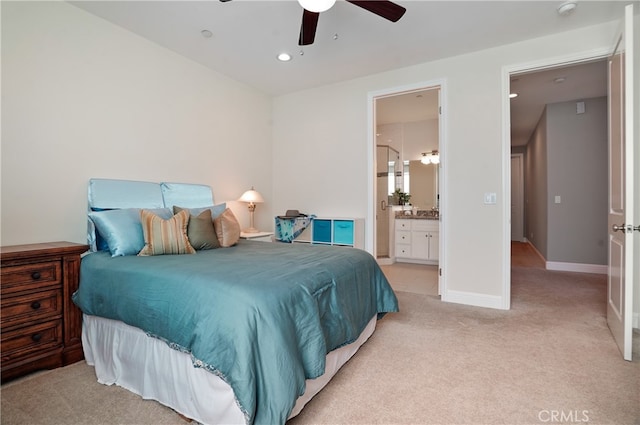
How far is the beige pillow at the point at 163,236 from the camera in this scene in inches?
88.4

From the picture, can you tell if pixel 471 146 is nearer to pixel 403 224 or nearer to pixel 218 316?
pixel 403 224

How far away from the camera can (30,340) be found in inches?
75.8

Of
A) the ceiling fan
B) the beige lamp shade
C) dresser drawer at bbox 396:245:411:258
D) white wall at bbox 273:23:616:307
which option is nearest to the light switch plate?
white wall at bbox 273:23:616:307

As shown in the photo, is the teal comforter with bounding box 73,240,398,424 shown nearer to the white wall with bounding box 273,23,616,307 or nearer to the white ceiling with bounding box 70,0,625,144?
the white wall with bounding box 273,23,616,307

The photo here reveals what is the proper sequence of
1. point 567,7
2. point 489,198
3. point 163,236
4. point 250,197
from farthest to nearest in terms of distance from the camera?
A: point 250,197 → point 489,198 → point 567,7 → point 163,236

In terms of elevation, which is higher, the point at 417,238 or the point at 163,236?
the point at 163,236

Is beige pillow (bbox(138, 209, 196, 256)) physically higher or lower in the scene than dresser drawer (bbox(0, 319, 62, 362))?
higher

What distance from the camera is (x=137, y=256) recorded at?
216 cm

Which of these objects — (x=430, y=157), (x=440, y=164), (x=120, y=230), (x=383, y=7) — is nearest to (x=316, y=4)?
(x=383, y=7)

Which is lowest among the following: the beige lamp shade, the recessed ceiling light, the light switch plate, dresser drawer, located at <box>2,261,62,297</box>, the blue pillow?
dresser drawer, located at <box>2,261,62,297</box>

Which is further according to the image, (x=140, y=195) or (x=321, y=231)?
(x=321, y=231)

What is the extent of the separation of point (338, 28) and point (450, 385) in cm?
293

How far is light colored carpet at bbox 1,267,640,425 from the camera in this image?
5.11ft

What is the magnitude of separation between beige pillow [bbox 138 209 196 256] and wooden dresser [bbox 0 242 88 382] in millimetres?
408
